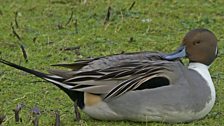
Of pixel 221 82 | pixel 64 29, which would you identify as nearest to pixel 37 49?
pixel 64 29

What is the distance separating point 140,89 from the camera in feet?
14.5

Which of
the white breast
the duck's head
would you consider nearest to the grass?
the white breast

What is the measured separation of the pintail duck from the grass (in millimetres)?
207

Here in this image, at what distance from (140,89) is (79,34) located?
2.52 m

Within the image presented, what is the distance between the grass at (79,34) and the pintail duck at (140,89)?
207 millimetres

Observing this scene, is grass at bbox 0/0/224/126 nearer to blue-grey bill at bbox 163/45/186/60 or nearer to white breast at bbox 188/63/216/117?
white breast at bbox 188/63/216/117

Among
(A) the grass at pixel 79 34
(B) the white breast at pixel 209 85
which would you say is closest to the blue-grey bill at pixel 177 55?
(B) the white breast at pixel 209 85

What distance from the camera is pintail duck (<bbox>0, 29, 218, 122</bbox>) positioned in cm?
440

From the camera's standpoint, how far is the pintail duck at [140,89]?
440 cm

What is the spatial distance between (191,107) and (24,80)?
1574 millimetres

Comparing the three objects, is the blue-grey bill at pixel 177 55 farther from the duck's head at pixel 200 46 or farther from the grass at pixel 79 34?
the grass at pixel 79 34

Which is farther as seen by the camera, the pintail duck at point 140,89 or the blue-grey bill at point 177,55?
the blue-grey bill at point 177,55

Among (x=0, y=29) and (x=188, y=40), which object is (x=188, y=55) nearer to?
(x=188, y=40)

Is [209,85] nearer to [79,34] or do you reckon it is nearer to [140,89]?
[140,89]
